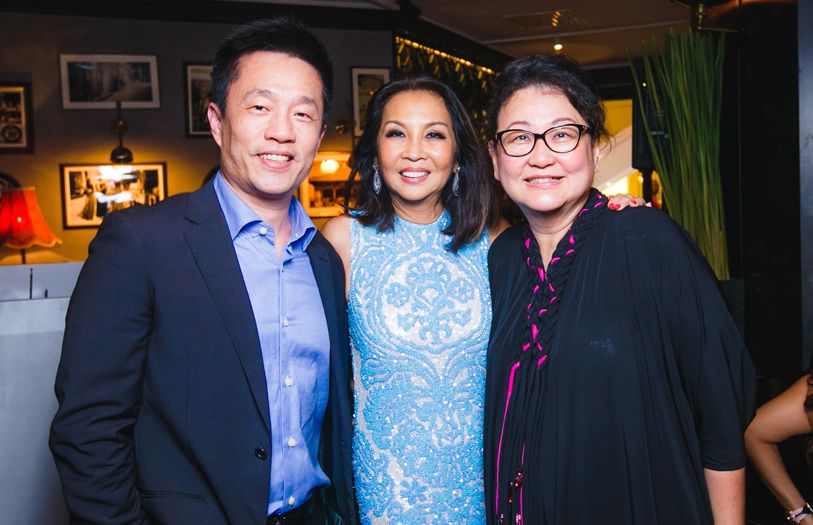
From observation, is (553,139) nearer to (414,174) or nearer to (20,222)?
(414,174)

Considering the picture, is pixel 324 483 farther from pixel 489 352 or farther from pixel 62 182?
pixel 62 182

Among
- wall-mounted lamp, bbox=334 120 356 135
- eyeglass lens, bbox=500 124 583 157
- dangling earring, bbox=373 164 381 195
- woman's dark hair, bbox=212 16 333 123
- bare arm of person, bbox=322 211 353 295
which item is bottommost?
bare arm of person, bbox=322 211 353 295

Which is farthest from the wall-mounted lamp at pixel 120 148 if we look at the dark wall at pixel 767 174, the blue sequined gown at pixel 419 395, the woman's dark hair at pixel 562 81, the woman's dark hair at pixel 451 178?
the woman's dark hair at pixel 562 81

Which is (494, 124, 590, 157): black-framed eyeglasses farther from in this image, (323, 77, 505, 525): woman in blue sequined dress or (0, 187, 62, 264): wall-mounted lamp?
(0, 187, 62, 264): wall-mounted lamp

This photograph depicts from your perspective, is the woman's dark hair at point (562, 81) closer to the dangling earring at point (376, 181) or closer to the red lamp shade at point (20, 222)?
the dangling earring at point (376, 181)

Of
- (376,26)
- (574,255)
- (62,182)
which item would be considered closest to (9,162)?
(62,182)

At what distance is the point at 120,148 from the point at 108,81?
786mm

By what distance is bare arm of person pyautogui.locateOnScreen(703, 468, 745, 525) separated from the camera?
161 centimetres

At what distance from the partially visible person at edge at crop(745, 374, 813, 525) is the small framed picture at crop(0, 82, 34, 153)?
6.36 m

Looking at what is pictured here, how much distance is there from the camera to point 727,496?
5.29 feet

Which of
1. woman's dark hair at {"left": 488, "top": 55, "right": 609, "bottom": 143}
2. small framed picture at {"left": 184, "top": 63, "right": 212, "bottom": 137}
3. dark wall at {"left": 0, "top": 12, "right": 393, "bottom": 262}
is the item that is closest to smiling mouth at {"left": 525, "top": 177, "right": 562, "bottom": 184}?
woman's dark hair at {"left": 488, "top": 55, "right": 609, "bottom": 143}

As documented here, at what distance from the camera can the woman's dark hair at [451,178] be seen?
7.30 feet

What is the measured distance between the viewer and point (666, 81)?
327cm

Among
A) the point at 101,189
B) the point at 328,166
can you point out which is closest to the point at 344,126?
the point at 328,166
